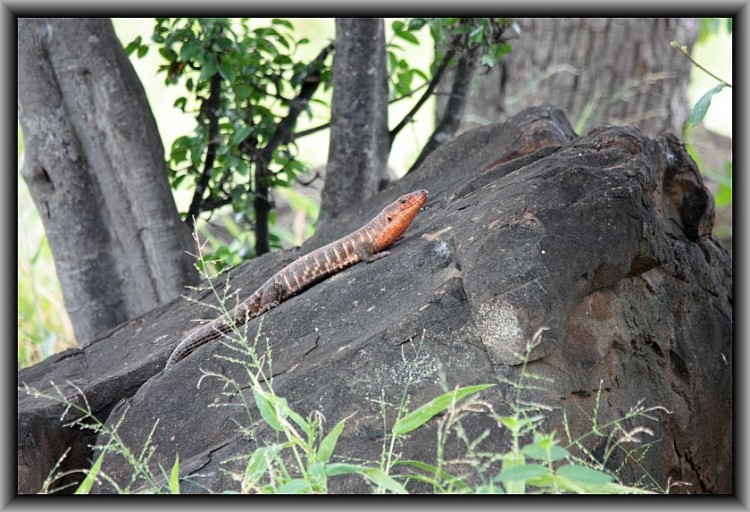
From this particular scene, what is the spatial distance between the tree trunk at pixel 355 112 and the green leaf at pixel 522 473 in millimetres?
4736

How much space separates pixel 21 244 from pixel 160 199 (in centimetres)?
375

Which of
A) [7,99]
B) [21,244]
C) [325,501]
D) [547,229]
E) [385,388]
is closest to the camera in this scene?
[325,501]

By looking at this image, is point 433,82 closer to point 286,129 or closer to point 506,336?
point 286,129

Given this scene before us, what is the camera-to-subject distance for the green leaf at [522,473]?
3215 millimetres

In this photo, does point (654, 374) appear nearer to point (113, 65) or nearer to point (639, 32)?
point (113, 65)

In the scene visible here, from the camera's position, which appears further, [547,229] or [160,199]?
[160,199]

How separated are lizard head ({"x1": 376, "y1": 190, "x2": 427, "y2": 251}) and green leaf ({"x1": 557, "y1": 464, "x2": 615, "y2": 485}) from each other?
2.72 m

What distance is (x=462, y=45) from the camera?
7918mm

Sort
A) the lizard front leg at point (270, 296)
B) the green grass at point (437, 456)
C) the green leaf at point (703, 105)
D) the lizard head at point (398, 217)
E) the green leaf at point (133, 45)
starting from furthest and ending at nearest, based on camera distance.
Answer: the green leaf at point (133, 45)
the lizard head at point (398, 217)
the lizard front leg at point (270, 296)
the green leaf at point (703, 105)
the green grass at point (437, 456)

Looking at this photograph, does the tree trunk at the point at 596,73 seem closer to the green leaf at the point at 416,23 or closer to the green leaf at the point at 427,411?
the green leaf at the point at 416,23

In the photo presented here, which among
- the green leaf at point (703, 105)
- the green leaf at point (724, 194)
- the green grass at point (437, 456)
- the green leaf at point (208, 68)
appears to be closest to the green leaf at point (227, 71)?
the green leaf at point (208, 68)

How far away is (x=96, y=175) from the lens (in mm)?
7434

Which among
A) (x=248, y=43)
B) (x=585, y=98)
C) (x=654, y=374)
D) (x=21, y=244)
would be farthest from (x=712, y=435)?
(x=21, y=244)

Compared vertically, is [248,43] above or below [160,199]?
above
